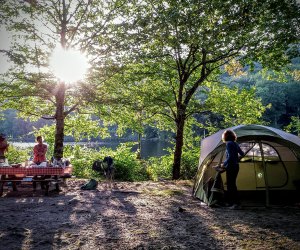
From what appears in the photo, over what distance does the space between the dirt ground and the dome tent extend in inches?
30.2

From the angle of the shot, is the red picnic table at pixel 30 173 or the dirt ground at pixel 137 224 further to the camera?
the red picnic table at pixel 30 173

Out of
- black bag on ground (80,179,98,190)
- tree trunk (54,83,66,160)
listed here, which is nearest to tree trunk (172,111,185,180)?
black bag on ground (80,179,98,190)

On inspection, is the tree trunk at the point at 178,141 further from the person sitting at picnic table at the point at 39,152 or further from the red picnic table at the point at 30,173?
the person sitting at picnic table at the point at 39,152

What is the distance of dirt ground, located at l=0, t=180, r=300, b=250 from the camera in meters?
5.12

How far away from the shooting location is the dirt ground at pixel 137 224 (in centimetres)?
512

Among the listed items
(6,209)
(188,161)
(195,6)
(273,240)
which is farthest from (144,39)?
(188,161)

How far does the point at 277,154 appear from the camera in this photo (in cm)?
945

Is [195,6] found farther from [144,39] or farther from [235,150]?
[235,150]

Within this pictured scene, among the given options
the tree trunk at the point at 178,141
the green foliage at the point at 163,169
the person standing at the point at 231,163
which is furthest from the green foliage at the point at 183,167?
the person standing at the point at 231,163

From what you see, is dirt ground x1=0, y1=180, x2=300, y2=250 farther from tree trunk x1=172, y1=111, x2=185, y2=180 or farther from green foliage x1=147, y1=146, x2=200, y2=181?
green foliage x1=147, y1=146, x2=200, y2=181

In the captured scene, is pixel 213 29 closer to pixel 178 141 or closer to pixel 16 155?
pixel 178 141

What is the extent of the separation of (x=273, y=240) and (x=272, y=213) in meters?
2.17

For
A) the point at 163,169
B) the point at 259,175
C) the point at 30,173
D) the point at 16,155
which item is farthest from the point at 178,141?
the point at 16,155

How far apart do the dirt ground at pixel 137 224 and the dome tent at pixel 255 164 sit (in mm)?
766
